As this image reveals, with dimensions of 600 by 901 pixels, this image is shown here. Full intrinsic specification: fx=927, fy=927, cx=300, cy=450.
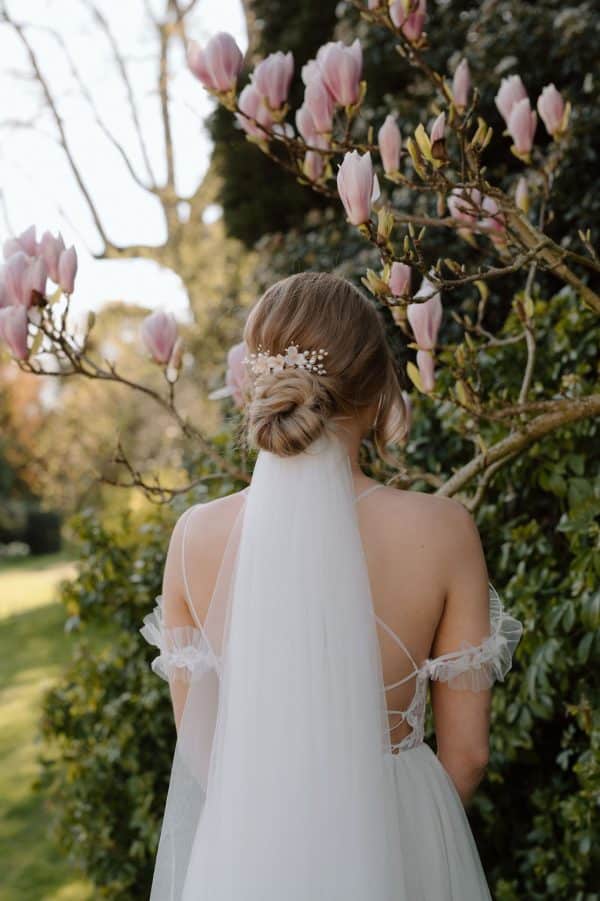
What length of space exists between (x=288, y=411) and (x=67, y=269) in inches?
35.6

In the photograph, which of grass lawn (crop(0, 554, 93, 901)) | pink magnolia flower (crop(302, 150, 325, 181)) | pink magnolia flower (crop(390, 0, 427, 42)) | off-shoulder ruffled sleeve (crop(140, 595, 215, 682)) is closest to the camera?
off-shoulder ruffled sleeve (crop(140, 595, 215, 682))

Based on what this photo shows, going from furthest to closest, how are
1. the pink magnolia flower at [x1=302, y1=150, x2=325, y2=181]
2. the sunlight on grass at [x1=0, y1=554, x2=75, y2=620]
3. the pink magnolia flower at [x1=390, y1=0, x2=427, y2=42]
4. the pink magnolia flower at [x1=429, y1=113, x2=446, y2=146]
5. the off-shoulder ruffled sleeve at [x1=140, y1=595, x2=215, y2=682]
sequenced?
the sunlight on grass at [x1=0, y1=554, x2=75, y2=620] → the pink magnolia flower at [x1=302, y1=150, x2=325, y2=181] → the pink magnolia flower at [x1=390, y1=0, x2=427, y2=42] → the pink magnolia flower at [x1=429, y1=113, x2=446, y2=146] → the off-shoulder ruffled sleeve at [x1=140, y1=595, x2=215, y2=682]

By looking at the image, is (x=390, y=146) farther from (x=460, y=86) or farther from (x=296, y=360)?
(x=296, y=360)

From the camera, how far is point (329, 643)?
1464 mm

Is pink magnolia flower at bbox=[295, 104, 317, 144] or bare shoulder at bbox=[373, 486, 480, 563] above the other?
pink magnolia flower at bbox=[295, 104, 317, 144]

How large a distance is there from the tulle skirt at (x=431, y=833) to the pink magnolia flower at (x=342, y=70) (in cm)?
144

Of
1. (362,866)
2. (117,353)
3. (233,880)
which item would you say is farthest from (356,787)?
(117,353)

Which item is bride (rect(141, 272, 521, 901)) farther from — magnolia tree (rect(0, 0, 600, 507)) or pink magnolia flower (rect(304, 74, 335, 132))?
pink magnolia flower (rect(304, 74, 335, 132))

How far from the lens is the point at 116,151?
10594 millimetres

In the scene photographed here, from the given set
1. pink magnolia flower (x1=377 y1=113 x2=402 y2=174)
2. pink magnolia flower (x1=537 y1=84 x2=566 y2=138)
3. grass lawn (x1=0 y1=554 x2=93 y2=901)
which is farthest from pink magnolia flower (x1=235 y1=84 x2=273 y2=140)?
grass lawn (x1=0 y1=554 x2=93 y2=901)

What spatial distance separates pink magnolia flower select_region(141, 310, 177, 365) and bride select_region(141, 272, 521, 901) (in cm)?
82

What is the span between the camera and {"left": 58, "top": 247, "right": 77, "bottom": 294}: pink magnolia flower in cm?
213

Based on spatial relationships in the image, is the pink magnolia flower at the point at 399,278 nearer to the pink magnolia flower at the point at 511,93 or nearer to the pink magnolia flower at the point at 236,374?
the pink magnolia flower at the point at 236,374

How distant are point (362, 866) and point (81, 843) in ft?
7.28
